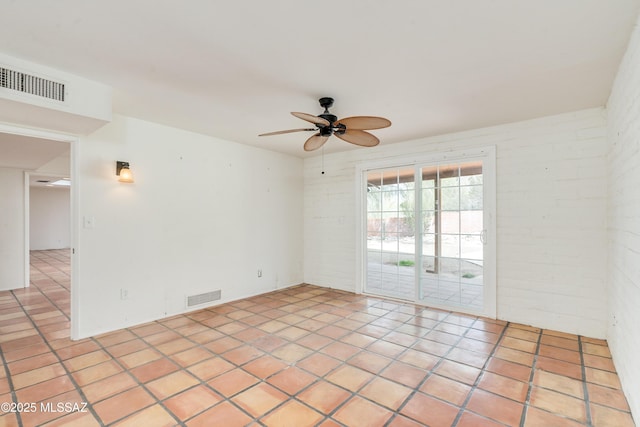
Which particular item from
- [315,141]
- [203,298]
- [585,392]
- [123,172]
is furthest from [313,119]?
[203,298]

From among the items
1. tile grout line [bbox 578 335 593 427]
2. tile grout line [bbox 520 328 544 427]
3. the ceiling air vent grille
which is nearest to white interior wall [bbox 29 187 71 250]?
the ceiling air vent grille

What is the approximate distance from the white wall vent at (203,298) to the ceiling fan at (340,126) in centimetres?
255

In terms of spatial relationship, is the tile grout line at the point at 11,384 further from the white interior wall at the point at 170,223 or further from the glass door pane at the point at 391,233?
the glass door pane at the point at 391,233

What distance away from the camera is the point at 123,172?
11.1 feet

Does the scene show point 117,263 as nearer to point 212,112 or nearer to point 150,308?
point 150,308

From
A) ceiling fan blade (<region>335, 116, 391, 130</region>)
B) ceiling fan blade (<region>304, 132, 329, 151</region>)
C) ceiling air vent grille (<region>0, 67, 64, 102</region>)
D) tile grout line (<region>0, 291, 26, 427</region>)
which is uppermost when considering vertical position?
ceiling air vent grille (<region>0, 67, 64, 102</region>)

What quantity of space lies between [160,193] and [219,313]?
1.71 metres

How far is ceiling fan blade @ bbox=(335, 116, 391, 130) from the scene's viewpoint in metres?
2.52

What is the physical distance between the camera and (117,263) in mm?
3477

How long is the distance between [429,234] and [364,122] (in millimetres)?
2417

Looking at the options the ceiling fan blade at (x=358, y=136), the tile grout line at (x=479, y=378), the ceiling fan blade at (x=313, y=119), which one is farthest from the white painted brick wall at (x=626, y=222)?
the ceiling fan blade at (x=313, y=119)

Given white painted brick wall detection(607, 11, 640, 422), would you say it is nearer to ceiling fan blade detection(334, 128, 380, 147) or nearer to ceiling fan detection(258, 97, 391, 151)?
ceiling fan detection(258, 97, 391, 151)

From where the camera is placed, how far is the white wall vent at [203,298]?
414 centimetres

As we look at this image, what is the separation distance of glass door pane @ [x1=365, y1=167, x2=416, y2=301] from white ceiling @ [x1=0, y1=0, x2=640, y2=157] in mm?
1601
